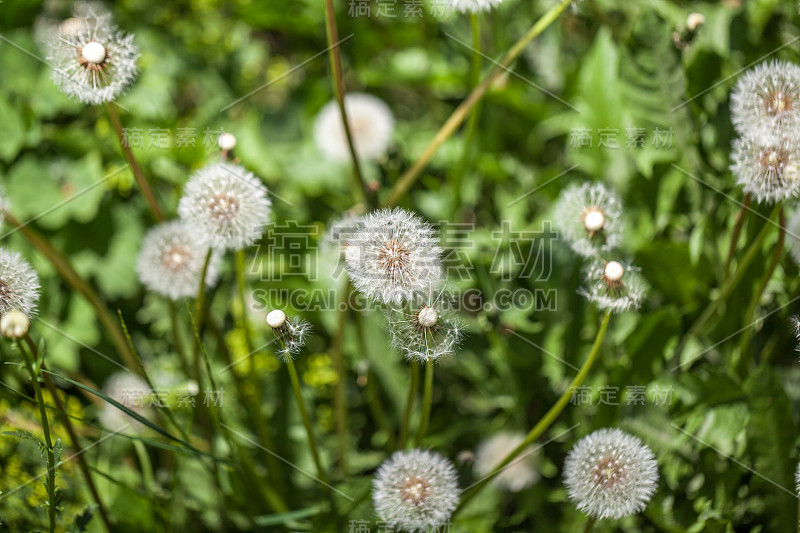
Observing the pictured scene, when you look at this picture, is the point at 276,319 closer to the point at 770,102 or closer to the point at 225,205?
the point at 225,205

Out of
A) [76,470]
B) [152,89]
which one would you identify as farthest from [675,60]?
[76,470]

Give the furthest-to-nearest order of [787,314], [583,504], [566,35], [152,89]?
[566,35], [152,89], [787,314], [583,504]

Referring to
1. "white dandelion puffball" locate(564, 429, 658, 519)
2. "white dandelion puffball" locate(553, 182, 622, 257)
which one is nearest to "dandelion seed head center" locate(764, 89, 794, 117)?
"white dandelion puffball" locate(553, 182, 622, 257)

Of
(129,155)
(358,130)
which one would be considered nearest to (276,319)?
(129,155)

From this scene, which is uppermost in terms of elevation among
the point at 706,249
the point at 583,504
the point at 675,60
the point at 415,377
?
the point at 675,60

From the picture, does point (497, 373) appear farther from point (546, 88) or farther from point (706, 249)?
point (546, 88)

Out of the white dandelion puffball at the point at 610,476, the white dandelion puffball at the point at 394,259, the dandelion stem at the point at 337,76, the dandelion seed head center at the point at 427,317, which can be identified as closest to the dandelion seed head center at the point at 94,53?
the dandelion stem at the point at 337,76
